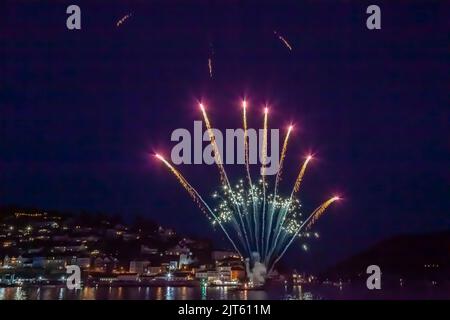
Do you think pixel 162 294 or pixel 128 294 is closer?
pixel 128 294

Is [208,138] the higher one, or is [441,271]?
[208,138]

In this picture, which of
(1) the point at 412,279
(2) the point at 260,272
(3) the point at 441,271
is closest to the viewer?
(2) the point at 260,272

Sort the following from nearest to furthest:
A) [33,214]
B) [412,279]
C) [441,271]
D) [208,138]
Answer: [208,138] → [33,214] → [441,271] → [412,279]

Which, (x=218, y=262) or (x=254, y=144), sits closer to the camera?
(x=254, y=144)
